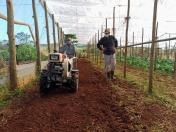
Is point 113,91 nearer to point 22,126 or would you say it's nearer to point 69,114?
point 69,114

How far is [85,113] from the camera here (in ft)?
26.6

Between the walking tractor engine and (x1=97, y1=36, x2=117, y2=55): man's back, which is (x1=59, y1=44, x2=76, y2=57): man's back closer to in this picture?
the walking tractor engine

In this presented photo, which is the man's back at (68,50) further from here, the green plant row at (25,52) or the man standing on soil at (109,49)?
the green plant row at (25,52)

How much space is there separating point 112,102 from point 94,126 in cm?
231

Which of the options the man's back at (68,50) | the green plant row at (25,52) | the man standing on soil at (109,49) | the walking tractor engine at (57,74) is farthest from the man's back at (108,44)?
the green plant row at (25,52)

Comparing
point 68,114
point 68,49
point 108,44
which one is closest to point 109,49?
point 108,44

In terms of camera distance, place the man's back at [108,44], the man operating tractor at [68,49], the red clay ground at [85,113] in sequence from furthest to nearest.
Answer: the man's back at [108,44]
the man operating tractor at [68,49]
the red clay ground at [85,113]

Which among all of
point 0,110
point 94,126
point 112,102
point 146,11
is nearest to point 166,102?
point 112,102

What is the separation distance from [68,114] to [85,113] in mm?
333

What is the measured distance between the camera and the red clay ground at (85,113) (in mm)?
6895

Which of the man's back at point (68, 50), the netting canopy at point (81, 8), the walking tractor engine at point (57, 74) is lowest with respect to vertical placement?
the walking tractor engine at point (57, 74)

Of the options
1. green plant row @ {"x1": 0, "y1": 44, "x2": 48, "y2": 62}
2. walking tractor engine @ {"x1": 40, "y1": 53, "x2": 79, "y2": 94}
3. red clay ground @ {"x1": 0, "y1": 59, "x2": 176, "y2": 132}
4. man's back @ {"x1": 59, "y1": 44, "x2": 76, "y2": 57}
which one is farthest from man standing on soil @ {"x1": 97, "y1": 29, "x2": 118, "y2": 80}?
green plant row @ {"x1": 0, "y1": 44, "x2": 48, "y2": 62}

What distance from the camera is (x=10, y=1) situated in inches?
467

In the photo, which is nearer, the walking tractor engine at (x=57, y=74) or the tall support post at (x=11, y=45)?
the walking tractor engine at (x=57, y=74)
